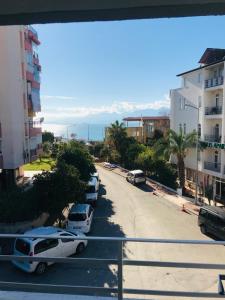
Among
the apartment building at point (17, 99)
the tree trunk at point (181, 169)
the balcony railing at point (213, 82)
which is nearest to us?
the apartment building at point (17, 99)

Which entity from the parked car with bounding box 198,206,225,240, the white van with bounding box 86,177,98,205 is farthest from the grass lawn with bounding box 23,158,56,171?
the parked car with bounding box 198,206,225,240

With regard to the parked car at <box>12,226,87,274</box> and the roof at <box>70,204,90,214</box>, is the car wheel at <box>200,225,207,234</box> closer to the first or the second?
the roof at <box>70,204,90,214</box>

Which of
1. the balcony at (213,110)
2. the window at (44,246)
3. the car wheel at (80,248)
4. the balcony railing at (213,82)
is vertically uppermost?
the balcony railing at (213,82)

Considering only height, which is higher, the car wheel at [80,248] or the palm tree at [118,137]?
the palm tree at [118,137]

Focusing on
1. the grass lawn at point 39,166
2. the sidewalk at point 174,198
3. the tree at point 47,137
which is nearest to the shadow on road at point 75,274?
the sidewalk at point 174,198

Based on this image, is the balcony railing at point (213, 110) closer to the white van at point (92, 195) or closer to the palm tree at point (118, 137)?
the white van at point (92, 195)

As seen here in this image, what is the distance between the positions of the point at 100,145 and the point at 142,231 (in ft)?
143

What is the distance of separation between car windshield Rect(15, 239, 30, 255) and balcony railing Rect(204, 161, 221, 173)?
21.8 m

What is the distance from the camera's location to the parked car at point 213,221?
1777cm

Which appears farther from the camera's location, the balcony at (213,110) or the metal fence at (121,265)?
the balcony at (213,110)

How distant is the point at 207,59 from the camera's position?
32.9m

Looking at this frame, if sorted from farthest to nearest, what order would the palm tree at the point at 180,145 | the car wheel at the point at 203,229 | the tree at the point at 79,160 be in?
the palm tree at the point at 180,145
the tree at the point at 79,160
the car wheel at the point at 203,229

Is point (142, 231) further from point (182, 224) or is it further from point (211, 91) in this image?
point (211, 91)

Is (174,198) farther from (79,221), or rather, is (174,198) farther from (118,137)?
(118,137)
